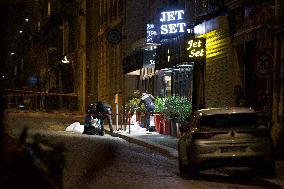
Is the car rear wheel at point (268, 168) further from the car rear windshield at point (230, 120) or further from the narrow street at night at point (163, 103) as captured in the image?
the car rear windshield at point (230, 120)

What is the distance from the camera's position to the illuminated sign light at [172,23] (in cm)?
2966

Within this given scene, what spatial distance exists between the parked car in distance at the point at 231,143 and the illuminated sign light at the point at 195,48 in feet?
42.9

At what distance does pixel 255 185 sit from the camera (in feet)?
44.9

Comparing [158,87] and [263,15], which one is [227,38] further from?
[158,87]

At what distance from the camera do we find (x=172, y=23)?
98.3 feet

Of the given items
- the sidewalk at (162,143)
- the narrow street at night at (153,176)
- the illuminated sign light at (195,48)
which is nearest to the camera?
the narrow street at night at (153,176)

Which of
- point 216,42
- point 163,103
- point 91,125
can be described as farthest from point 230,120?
point 163,103

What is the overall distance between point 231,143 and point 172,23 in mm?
16178

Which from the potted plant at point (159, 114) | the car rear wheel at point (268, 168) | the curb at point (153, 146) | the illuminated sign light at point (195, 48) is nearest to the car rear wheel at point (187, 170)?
the car rear wheel at point (268, 168)

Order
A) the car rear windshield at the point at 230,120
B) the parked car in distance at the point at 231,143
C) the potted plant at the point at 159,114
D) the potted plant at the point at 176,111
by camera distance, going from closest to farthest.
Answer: the parked car in distance at the point at 231,143 < the car rear windshield at the point at 230,120 < the potted plant at the point at 176,111 < the potted plant at the point at 159,114

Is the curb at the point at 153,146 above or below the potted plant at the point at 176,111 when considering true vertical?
below

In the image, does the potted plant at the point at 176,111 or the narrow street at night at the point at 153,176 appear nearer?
the narrow street at night at the point at 153,176

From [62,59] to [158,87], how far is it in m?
28.2

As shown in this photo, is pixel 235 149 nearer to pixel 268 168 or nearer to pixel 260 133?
pixel 260 133
